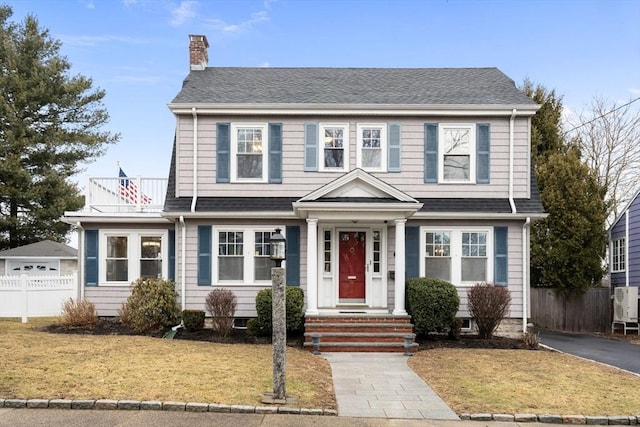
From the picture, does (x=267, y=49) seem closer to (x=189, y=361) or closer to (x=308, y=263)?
(x=308, y=263)

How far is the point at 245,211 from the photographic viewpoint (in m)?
13.8

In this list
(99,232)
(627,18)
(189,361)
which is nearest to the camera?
(189,361)

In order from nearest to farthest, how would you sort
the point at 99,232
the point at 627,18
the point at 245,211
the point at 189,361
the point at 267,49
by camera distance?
the point at 189,361
the point at 245,211
the point at 99,232
the point at 627,18
the point at 267,49

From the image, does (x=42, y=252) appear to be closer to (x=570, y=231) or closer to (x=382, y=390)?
(x=382, y=390)

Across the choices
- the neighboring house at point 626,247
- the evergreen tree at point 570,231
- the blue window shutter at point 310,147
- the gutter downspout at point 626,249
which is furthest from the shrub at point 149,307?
the gutter downspout at point 626,249

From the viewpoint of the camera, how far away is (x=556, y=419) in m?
6.78

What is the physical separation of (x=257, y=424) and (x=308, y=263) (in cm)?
670

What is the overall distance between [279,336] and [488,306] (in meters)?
7.15

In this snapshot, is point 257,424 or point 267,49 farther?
point 267,49

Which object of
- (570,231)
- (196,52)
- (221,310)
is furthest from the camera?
(570,231)

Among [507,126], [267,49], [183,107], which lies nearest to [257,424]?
[183,107]

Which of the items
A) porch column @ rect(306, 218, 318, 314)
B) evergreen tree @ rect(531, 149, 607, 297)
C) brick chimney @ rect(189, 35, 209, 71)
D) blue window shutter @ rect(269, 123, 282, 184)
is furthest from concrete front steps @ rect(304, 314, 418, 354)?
evergreen tree @ rect(531, 149, 607, 297)

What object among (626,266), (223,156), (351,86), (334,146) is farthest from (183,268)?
(626,266)

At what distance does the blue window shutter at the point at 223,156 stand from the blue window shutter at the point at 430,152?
5280mm
